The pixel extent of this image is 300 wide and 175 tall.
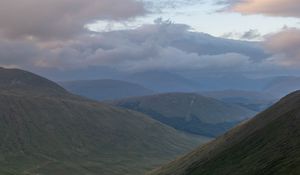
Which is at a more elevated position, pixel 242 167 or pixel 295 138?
pixel 295 138

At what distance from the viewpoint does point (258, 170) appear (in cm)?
17588

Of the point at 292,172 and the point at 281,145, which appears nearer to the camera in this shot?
the point at 292,172

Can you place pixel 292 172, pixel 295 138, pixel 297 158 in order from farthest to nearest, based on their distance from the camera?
pixel 295 138 → pixel 297 158 → pixel 292 172

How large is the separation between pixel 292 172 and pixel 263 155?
48.7 metres

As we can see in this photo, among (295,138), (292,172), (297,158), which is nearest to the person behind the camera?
(292,172)

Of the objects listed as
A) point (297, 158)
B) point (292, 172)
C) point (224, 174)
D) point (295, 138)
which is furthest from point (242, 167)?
point (292, 172)

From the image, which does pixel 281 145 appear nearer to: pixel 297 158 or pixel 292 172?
pixel 297 158

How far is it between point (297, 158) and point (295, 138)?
107 feet

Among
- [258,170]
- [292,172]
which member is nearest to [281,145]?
[258,170]

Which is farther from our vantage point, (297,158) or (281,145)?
(281,145)

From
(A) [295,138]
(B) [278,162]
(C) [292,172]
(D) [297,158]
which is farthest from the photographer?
(A) [295,138]

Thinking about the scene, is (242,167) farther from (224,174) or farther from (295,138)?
(295,138)

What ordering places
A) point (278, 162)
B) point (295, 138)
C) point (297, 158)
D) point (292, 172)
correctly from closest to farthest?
point (292, 172), point (297, 158), point (278, 162), point (295, 138)

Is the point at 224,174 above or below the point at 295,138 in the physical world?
below
